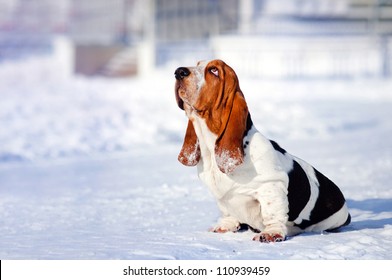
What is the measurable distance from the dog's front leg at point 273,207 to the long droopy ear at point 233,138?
0.75 feet

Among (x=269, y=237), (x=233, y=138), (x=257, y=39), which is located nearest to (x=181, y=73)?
(x=233, y=138)

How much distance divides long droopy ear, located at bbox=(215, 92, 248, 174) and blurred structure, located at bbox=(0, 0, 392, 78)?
50.9ft

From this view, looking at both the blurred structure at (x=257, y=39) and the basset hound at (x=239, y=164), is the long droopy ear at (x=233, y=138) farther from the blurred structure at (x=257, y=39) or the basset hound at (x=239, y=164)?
the blurred structure at (x=257, y=39)

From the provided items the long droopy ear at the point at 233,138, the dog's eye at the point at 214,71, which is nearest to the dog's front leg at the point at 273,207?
the long droopy ear at the point at 233,138

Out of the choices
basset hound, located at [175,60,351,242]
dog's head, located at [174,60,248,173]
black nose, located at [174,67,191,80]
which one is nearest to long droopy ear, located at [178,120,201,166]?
basset hound, located at [175,60,351,242]

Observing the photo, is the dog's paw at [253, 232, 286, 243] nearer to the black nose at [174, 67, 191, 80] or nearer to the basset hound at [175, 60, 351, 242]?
the basset hound at [175, 60, 351, 242]

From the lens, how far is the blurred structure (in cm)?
A: 1939

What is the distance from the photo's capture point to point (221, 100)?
Result: 12.2 feet

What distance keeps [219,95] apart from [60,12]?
98.6ft

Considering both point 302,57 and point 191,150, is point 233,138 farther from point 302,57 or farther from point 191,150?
point 302,57

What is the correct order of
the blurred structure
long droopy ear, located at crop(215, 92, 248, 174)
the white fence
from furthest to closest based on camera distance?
the blurred structure < the white fence < long droopy ear, located at crop(215, 92, 248, 174)

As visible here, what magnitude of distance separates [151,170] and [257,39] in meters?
12.5

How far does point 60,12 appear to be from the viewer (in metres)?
32.7

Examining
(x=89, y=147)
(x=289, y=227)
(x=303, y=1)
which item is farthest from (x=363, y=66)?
(x=289, y=227)
